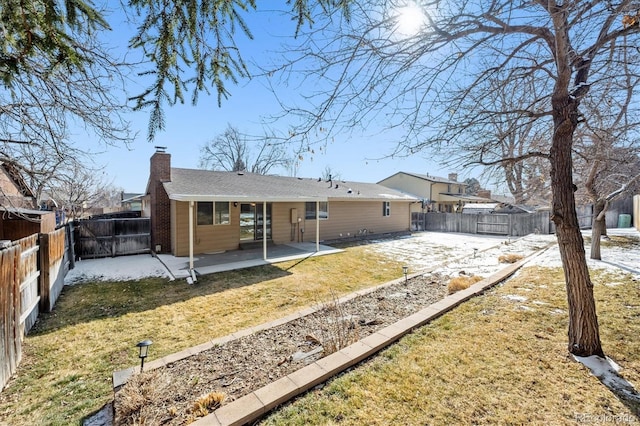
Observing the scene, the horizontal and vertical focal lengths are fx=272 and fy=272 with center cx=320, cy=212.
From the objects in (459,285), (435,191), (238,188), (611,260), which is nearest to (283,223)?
(238,188)

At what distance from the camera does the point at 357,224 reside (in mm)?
15891

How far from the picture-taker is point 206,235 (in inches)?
412

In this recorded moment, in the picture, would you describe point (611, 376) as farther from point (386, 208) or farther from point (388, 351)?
point (386, 208)

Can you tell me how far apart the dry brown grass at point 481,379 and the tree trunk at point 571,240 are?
1.05ft

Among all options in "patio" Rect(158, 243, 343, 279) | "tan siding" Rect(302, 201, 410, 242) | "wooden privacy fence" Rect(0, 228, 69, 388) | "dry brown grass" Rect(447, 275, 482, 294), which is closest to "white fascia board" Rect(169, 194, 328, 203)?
"patio" Rect(158, 243, 343, 279)

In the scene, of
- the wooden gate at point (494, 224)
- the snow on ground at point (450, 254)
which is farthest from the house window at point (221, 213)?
the wooden gate at point (494, 224)

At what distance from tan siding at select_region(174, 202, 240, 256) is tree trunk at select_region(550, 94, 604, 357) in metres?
10.1

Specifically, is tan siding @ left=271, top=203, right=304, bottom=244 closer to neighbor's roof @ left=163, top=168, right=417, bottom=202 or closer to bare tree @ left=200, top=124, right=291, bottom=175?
neighbor's roof @ left=163, top=168, right=417, bottom=202

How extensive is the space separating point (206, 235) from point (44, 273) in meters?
5.43

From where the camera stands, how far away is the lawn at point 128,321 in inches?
115

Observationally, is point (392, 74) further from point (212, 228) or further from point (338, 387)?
point (212, 228)

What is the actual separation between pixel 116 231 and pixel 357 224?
1134 cm

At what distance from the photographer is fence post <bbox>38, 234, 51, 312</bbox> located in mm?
5062

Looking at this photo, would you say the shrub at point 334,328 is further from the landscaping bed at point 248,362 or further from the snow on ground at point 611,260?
the snow on ground at point 611,260
